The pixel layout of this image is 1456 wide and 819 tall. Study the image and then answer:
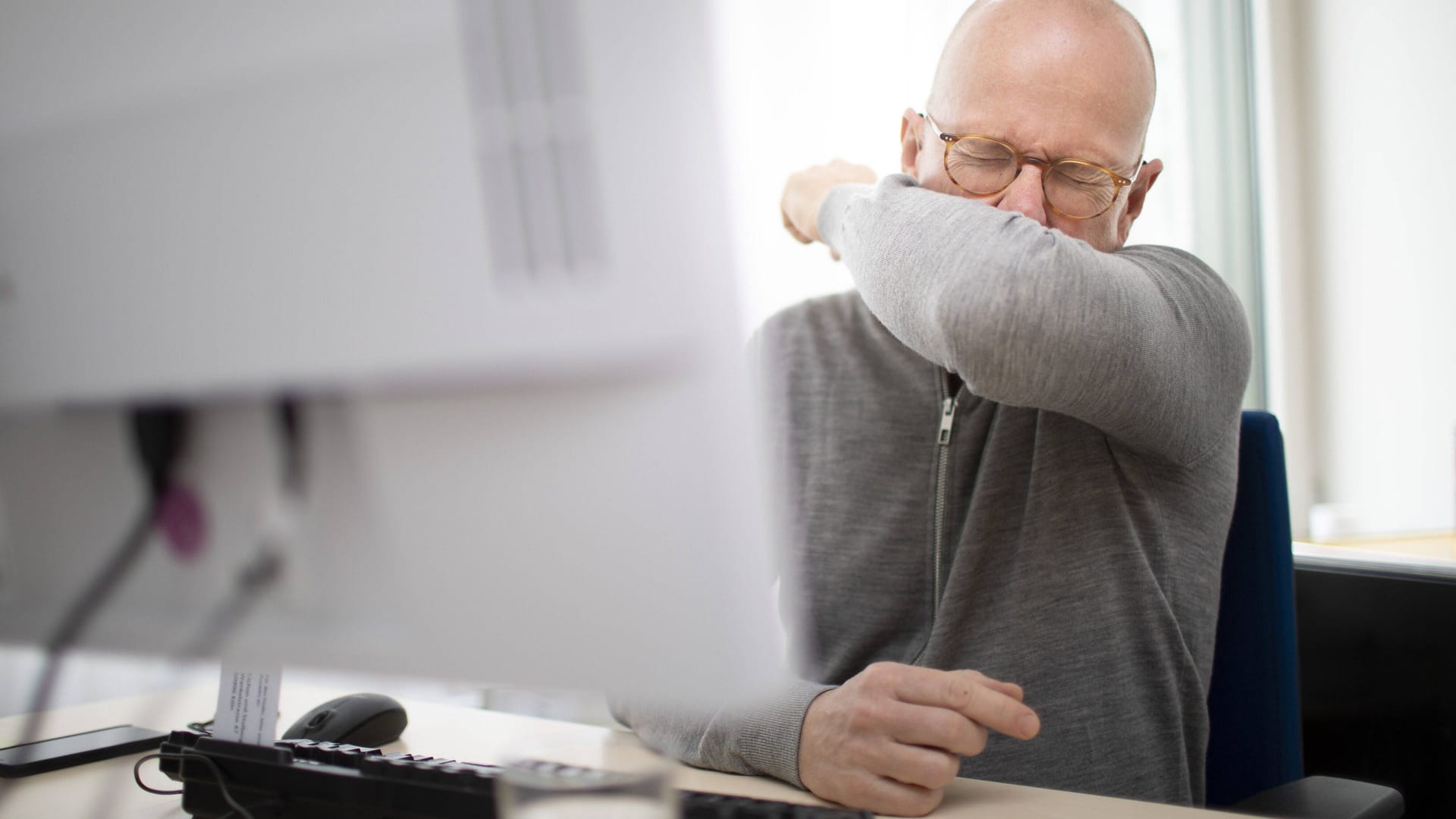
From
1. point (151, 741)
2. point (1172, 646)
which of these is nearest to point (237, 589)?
point (151, 741)

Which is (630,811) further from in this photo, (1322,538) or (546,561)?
(1322,538)

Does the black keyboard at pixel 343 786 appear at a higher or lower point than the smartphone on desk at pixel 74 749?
higher

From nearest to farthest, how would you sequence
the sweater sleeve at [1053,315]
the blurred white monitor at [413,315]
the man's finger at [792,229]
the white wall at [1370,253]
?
1. the blurred white monitor at [413,315]
2. the sweater sleeve at [1053,315]
3. the man's finger at [792,229]
4. the white wall at [1370,253]

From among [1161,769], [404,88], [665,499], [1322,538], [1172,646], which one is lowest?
[1322,538]

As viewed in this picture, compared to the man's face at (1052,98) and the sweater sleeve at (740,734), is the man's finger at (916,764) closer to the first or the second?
the sweater sleeve at (740,734)

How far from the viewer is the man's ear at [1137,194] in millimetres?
1008

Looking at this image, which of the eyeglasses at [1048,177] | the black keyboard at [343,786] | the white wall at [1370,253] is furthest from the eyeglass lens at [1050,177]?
the white wall at [1370,253]

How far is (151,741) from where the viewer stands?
0.92 meters

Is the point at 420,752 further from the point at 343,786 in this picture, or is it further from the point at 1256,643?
the point at 1256,643

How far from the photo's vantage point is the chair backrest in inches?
36.4

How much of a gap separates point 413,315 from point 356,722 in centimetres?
68

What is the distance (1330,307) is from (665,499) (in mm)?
2604

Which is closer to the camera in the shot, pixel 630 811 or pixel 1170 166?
pixel 630 811

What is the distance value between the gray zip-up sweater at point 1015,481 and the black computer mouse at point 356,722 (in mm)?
207
